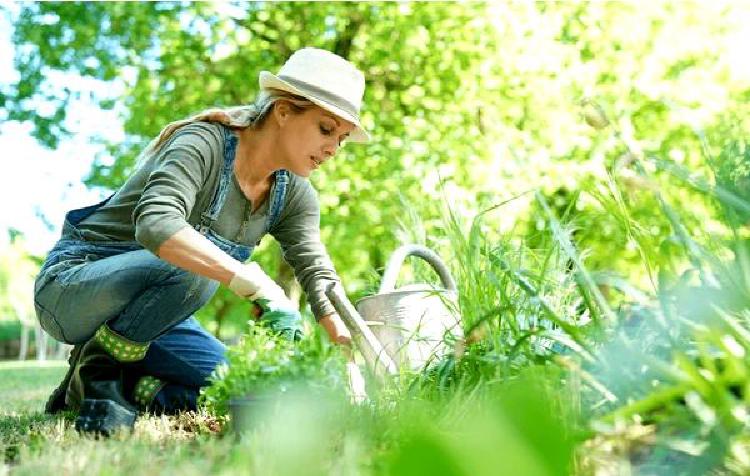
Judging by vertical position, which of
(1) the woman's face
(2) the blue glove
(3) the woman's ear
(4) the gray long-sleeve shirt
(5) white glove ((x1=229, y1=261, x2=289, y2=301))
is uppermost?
(3) the woman's ear

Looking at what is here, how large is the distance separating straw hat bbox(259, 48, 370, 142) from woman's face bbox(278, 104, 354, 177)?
6 cm

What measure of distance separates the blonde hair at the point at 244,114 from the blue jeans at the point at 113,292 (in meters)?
0.38

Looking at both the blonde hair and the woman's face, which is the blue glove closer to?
the woman's face

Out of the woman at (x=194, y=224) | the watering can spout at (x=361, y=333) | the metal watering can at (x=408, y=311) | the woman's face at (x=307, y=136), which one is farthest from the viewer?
the metal watering can at (x=408, y=311)

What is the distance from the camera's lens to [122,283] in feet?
8.50

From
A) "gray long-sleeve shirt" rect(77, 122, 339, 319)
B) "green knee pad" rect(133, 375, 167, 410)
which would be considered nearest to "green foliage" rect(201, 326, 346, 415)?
"gray long-sleeve shirt" rect(77, 122, 339, 319)

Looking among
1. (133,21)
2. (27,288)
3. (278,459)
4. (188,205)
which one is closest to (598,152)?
(133,21)

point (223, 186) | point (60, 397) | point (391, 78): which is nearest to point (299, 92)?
point (223, 186)

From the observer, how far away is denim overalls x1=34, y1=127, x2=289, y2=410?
2615 millimetres

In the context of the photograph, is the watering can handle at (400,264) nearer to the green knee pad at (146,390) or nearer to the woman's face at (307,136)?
the woman's face at (307,136)

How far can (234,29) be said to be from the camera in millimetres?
8180

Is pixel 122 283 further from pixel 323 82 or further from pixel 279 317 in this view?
pixel 323 82

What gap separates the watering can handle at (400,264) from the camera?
319 cm

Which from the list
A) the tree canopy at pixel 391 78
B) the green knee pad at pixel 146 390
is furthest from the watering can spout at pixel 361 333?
the tree canopy at pixel 391 78
